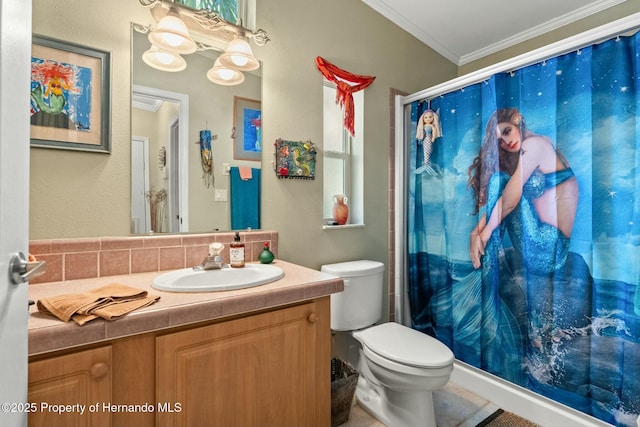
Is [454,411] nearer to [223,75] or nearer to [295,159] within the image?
[295,159]

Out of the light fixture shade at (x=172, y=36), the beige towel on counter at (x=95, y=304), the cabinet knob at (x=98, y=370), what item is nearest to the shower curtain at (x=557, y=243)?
the light fixture shade at (x=172, y=36)

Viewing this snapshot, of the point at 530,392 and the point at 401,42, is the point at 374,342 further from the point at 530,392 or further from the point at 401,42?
the point at 401,42

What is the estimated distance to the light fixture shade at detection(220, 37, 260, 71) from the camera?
1.56 m

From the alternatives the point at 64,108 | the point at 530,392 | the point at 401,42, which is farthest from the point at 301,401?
the point at 401,42

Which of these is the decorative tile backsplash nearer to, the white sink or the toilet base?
the white sink

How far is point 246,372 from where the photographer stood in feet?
3.58

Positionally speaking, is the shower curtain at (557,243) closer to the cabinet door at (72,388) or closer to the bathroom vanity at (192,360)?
the bathroom vanity at (192,360)

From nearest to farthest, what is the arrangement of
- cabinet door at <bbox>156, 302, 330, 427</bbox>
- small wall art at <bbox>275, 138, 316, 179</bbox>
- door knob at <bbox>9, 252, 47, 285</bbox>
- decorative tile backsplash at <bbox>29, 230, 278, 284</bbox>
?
door knob at <bbox>9, 252, 47, 285</bbox>
cabinet door at <bbox>156, 302, 330, 427</bbox>
decorative tile backsplash at <bbox>29, 230, 278, 284</bbox>
small wall art at <bbox>275, 138, 316, 179</bbox>

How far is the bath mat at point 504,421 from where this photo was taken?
1.69 meters

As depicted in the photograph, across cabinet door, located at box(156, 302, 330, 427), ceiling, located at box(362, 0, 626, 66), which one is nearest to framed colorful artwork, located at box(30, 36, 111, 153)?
cabinet door, located at box(156, 302, 330, 427)

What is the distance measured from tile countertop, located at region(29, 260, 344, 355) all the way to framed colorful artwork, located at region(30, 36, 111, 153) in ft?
1.87

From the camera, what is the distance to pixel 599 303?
1482 mm

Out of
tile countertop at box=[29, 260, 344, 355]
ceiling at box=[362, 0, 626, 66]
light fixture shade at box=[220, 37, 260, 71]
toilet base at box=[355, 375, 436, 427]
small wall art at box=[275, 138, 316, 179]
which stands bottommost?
toilet base at box=[355, 375, 436, 427]

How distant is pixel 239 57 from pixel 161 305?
123 cm
